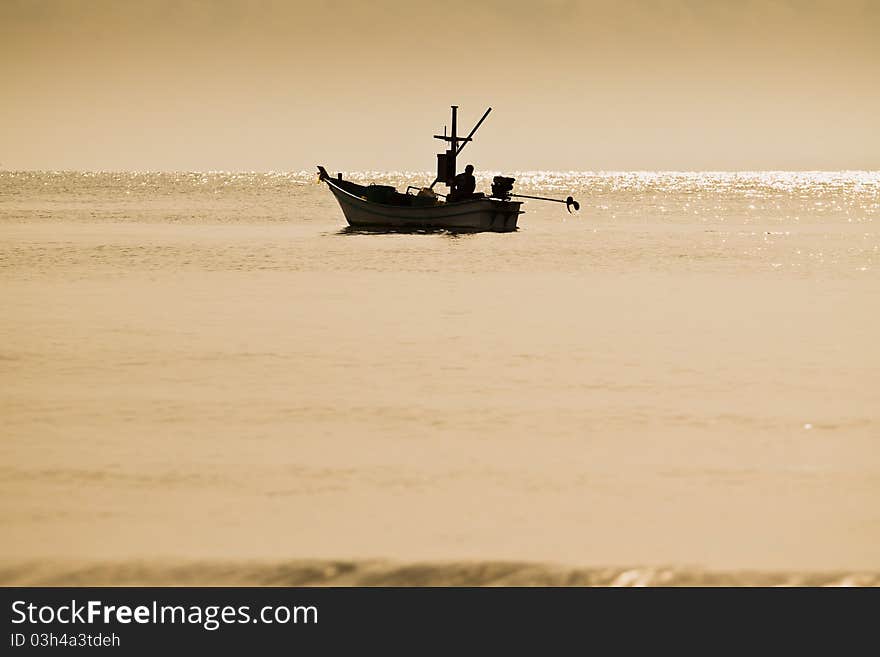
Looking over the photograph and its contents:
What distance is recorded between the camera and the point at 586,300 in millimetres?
30344

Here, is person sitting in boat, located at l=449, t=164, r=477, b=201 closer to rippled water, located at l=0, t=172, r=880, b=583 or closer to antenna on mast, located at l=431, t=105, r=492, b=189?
antenna on mast, located at l=431, t=105, r=492, b=189

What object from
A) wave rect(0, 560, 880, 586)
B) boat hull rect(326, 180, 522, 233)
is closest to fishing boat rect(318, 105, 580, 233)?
boat hull rect(326, 180, 522, 233)

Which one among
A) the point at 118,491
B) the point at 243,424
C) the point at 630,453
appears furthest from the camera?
the point at 243,424

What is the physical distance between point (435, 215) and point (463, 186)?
8.82 feet

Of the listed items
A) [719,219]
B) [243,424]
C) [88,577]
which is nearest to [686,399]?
[243,424]

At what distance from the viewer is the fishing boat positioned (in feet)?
A: 222

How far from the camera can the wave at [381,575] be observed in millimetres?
8172

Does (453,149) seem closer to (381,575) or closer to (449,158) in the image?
(449,158)

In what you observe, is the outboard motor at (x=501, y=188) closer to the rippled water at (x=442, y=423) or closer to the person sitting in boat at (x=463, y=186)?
the person sitting in boat at (x=463, y=186)

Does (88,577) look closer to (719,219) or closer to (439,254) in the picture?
(439,254)

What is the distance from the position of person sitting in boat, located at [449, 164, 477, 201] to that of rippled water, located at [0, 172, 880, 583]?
34310 mm

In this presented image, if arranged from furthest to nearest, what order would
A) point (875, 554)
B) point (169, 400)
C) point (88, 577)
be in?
point (169, 400) < point (875, 554) < point (88, 577)

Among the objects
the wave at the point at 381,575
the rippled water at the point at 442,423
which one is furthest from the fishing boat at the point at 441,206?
the wave at the point at 381,575

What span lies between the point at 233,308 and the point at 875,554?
20.5 m
